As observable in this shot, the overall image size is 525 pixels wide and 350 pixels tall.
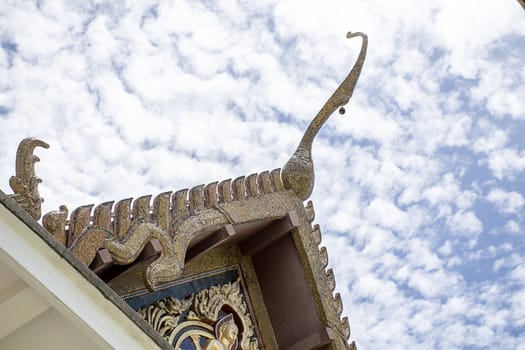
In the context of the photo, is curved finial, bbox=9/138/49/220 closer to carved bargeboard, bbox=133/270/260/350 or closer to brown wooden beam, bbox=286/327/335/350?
carved bargeboard, bbox=133/270/260/350

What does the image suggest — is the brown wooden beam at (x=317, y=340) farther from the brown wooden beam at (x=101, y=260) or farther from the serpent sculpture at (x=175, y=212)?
the brown wooden beam at (x=101, y=260)

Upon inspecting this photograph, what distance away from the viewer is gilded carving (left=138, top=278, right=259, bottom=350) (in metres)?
5.36

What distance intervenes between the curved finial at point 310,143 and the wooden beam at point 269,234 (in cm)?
28

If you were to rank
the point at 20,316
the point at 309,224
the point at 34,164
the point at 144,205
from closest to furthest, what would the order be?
the point at 20,316
the point at 34,164
the point at 144,205
the point at 309,224

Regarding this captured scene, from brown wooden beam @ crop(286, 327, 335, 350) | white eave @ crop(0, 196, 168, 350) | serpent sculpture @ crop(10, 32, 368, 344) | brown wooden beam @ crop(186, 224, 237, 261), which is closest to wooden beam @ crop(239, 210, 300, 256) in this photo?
serpent sculpture @ crop(10, 32, 368, 344)

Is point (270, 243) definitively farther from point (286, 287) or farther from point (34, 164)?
point (34, 164)

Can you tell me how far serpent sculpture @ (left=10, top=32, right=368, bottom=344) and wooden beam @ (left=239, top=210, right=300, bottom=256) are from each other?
7 cm

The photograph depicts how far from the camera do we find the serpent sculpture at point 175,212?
4570 mm

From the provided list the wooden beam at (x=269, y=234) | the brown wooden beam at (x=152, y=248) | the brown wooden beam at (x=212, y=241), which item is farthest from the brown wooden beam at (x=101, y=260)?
the wooden beam at (x=269, y=234)

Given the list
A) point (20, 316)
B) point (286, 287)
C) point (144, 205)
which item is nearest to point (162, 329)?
point (144, 205)

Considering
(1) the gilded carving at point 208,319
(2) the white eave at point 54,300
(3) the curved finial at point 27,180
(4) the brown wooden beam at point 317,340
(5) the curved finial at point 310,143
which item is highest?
(5) the curved finial at point 310,143

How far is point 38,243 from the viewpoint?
289 centimetres

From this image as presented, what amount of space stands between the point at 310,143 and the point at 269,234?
0.84 metres

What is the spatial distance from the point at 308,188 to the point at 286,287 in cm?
78
